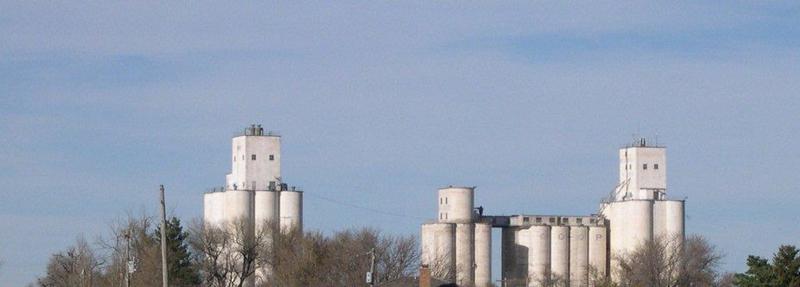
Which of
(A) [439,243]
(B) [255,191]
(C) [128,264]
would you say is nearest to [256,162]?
(B) [255,191]

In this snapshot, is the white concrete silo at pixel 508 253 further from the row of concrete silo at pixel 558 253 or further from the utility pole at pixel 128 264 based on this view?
the utility pole at pixel 128 264

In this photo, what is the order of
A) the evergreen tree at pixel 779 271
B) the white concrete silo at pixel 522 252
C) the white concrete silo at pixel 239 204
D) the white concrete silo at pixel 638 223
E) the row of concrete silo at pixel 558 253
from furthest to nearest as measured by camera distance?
the white concrete silo at pixel 522 252 → the row of concrete silo at pixel 558 253 → the white concrete silo at pixel 638 223 → the white concrete silo at pixel 239 204 → the evergreen tree at pixel 779 271

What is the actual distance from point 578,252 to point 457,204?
491 inches

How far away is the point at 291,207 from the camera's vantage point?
159 metres

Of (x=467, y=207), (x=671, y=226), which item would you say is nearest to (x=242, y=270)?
(x=467, y=207)

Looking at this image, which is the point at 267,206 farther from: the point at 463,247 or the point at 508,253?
the point at 508,253

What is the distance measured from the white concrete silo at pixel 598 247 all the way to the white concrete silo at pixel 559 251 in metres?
2.24

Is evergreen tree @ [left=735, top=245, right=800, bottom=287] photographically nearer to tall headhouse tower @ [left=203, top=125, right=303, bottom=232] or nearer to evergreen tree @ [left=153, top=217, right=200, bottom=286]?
evergreen tree @ [left=153, top=217, right=200, bottom=286]

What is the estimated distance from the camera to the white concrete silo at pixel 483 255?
546 feet

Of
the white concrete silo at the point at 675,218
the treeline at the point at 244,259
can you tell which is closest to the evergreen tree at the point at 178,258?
the treeline at the point at 244,259

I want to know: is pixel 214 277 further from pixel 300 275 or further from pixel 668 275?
pixel 668 275

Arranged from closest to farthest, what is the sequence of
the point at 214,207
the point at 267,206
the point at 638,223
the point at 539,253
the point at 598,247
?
the point at 267,206 → the point at 214,207 → the point at 638,223 → the point at 539,253 → the point at 598,247

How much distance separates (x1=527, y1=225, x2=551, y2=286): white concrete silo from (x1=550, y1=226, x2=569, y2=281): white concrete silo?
47 cm

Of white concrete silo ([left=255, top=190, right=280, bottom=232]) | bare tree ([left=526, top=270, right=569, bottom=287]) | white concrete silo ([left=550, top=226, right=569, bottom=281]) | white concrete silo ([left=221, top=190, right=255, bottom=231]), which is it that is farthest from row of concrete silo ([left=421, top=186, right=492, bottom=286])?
white concrete silo ([left=221, top=190, right=255, bottom=231])
